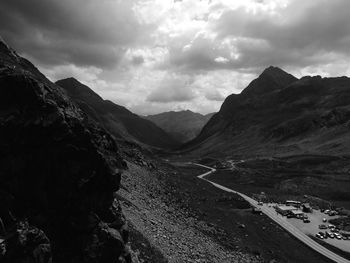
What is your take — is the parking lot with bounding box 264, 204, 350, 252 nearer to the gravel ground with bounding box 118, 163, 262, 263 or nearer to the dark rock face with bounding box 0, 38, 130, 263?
the gravel ground with bounding box 118, 163, 262, 263

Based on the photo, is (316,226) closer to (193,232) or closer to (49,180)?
(193,232)

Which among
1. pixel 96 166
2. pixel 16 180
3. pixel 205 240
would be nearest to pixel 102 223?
pixel 96 166

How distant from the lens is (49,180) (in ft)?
99.2

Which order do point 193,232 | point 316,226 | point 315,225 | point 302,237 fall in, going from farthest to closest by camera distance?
point 315,225 → point 316,226 → point 302,237 → point 193,232

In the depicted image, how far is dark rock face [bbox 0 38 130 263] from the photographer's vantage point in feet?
91.2

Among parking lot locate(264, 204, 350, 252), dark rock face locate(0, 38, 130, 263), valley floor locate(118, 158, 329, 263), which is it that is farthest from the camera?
parking lot locate(264, 204, 350, 252)

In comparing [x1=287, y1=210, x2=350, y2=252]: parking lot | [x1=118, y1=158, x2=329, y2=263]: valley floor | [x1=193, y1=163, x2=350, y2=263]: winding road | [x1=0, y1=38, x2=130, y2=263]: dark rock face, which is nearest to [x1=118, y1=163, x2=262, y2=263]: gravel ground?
[x1=118, y1=158, x2=329, y2=263]: valley floor

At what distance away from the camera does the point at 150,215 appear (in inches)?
2527

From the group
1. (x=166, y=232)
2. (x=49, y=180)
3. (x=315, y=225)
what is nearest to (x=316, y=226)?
(x=315, y=225)

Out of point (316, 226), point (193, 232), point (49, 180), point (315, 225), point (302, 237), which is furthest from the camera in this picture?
point (315, 225)

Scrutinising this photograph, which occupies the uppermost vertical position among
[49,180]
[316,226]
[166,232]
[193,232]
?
[49,180]

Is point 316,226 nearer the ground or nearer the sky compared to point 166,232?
nearer the ground

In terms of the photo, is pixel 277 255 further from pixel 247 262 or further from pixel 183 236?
pixel 183 236

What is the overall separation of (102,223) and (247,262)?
118ft
